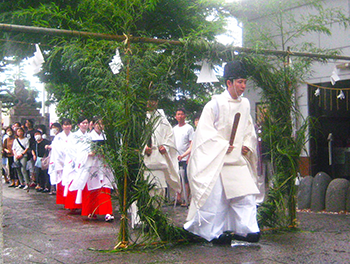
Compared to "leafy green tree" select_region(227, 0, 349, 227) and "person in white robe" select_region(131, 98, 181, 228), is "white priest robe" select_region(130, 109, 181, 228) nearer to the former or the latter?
"person in white robe" select_region(131, 98, 181, 228)

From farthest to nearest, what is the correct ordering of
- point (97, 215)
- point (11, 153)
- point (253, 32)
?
1. point (11, 153)
2. point (97, 215)
3. point (253, 32)

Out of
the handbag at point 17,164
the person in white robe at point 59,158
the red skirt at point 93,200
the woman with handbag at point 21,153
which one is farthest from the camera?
the handbag at point 17,164

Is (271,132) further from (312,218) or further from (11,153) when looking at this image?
(11,153)

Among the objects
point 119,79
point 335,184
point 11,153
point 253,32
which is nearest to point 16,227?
point 119,79

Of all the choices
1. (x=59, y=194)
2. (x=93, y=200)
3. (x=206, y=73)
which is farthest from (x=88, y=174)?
(x=206, y=73)

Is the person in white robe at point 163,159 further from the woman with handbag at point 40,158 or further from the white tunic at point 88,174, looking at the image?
the woman with handbag at point 40,158

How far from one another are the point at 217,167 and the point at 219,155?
149 millimetres

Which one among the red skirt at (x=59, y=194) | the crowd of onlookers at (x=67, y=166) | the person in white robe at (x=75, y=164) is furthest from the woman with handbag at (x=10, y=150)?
the person in white robe at (x=75, y=164)

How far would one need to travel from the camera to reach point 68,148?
30.9ft

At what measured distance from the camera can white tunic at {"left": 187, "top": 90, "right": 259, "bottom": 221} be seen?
5.74 meters

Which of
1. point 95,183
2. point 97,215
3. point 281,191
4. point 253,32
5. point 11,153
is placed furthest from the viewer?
point 11,153

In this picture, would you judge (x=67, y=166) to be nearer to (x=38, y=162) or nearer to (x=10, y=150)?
(x=38, y=162)

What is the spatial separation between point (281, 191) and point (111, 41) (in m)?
3.11

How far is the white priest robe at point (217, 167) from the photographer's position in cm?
575
